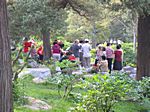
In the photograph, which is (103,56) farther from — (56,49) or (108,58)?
(56,49)

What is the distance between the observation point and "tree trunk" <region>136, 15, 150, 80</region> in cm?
1059

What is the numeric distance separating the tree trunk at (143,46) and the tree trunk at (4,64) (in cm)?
699

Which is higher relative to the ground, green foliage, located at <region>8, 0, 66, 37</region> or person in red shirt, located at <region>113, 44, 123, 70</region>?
green foliage, located at <region>8, 0, 66, 37</region>

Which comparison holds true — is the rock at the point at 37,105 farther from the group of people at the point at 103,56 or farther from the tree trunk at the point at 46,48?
the tree trunk at the point at 46,48

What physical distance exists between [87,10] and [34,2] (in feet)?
8.46

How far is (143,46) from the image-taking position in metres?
10.8

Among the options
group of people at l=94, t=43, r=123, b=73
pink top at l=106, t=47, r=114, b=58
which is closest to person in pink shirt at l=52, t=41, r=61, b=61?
group of people at l=94, t=43, r=123, b=73

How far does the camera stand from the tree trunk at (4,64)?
3910 mm

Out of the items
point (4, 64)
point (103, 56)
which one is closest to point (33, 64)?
point (103, 56)

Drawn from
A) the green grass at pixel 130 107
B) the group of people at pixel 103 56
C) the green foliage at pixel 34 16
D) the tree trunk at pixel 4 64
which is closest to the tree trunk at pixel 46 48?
the green foliage at pixel 34 16

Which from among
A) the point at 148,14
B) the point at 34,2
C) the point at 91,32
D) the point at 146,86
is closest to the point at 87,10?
the point at 34,2

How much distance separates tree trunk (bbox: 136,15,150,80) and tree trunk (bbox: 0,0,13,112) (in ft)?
22.9

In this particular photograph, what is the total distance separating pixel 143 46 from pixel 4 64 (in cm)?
734

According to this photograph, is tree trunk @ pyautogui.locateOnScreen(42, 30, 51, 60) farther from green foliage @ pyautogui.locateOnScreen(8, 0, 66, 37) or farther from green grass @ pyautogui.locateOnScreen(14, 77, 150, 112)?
green grass @ pyautogui.locateOnScreen(14, 77, 150, 112)
